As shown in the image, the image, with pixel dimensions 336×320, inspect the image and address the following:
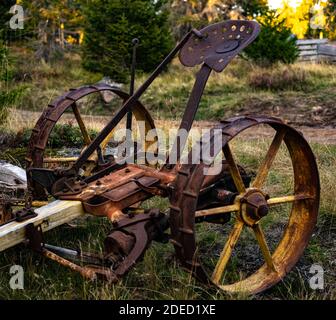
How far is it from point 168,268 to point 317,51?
15922 millimetres

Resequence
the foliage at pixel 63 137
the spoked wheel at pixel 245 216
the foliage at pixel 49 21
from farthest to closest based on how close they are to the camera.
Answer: the foliage at pixel 49 21 < the foliage at pixel 63 137 < the spoked wheel at pixel 245 216

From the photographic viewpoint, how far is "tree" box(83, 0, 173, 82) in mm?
13672

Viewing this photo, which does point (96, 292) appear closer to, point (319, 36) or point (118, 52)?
A: point (118, 52)

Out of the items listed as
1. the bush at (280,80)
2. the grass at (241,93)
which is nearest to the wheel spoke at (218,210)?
the grass at (241,93)

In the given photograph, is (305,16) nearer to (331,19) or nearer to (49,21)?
(331,19)

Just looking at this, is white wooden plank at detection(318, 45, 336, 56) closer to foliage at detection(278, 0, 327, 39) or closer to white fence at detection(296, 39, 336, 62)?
white fence at detection(296, 39, 336, 62)

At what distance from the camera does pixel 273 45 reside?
13461 millimetres

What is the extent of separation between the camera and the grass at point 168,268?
270 cm

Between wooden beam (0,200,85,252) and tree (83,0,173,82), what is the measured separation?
436 inches

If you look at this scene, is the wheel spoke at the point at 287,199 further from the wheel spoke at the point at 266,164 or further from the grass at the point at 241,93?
the grass at the point at 241,93

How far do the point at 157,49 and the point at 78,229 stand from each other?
36.9ft

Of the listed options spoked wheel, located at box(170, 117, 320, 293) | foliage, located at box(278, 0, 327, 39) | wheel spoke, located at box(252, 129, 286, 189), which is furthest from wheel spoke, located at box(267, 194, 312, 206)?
foliage, located at box(278, 0, 327, 39)

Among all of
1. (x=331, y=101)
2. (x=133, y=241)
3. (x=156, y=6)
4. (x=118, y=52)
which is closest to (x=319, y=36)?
(x=156, y=6)

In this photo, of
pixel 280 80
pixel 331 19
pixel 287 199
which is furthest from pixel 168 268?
pixel 331 19
